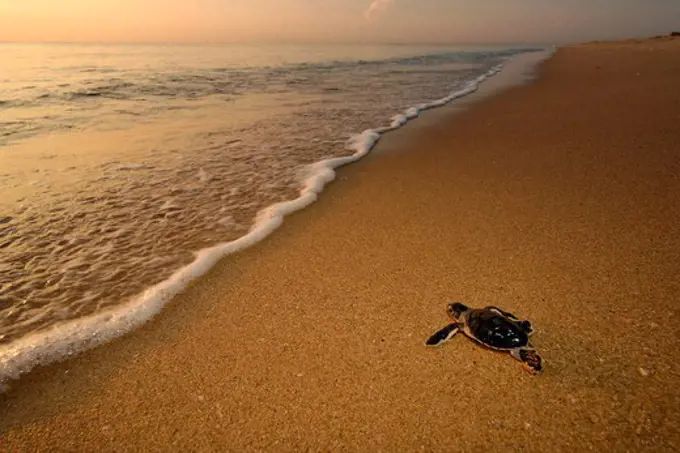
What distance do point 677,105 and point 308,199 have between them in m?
8.61

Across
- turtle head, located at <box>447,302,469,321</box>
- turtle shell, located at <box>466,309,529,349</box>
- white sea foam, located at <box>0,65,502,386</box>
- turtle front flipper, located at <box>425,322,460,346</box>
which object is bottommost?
white sea foam, located at <box>0,65,502,386</box>

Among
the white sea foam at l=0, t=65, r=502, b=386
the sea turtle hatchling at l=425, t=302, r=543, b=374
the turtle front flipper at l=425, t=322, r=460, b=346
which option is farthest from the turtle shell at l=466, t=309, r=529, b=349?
the white sea foam at l=0, t=65, r=502, b=386

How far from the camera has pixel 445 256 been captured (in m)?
3.35

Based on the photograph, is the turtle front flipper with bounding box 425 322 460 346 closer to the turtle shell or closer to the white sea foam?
the turtle shell

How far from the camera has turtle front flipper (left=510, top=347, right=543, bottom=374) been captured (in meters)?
2.15

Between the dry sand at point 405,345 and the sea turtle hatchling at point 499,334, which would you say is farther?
the sea turtle hatchling at point 499,334

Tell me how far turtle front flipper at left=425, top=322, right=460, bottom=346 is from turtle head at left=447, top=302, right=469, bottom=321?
0.08 m

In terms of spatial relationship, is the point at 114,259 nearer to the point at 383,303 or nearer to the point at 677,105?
the point at 383,303

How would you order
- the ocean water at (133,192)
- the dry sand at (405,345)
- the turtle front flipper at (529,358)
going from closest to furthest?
the dry sand at (405,345), the turtle front flipper at (529,358), the ocean water at (133,192)

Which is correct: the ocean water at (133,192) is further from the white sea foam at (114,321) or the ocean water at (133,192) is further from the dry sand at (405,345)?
the dry sand at (405,345)

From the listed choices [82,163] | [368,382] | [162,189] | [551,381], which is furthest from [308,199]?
[82,163]

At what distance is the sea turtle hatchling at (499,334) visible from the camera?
221 centimetres

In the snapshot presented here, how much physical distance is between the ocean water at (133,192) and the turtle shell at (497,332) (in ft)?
7.39

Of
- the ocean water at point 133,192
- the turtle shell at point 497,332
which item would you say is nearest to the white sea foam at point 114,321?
the ocean water at point 133,192
